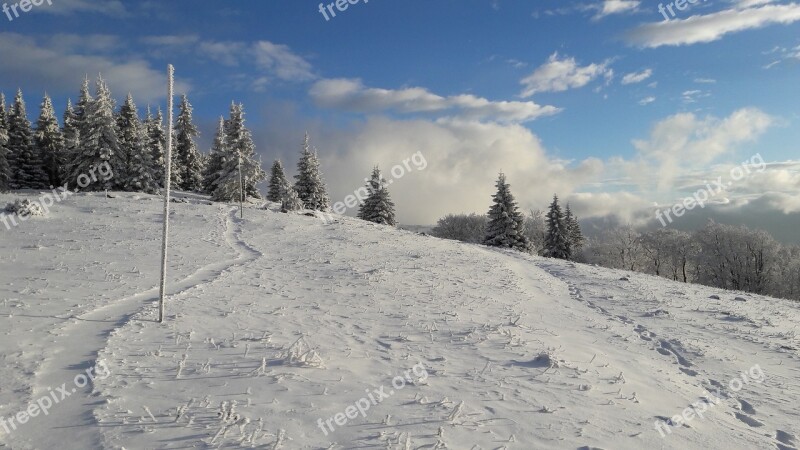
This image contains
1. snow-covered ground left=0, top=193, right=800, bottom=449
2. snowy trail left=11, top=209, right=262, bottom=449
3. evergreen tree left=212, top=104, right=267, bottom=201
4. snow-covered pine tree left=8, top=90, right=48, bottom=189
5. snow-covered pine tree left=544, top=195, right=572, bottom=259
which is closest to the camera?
snowy trail left=11, top=209, right=262, bottom=449

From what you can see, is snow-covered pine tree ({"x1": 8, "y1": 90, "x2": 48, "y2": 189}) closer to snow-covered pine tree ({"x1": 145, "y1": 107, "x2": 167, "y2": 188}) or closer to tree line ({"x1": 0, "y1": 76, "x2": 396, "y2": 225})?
tree line ({"x1": 0, "y1": 76, "x2": 396, "y2": 225})

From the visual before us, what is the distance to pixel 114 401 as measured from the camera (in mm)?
6312

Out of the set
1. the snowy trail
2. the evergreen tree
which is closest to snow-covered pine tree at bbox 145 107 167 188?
the evergreen tree

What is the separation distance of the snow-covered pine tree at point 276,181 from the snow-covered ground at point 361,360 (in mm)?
42864

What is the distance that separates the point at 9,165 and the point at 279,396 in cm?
6261

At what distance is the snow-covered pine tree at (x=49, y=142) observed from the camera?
5497 centimetres

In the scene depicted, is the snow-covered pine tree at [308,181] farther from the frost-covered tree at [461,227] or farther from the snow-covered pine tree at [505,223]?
the frost-covered tree at [461,227]

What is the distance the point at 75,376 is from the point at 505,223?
147ft

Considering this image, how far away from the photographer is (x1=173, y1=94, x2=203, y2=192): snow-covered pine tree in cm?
6075

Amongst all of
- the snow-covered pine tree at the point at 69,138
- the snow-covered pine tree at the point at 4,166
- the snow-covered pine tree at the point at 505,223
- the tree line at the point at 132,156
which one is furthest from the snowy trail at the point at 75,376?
the snow-covered pine tree at the point at 4,166

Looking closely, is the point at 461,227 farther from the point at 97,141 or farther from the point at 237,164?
the point at 97,141

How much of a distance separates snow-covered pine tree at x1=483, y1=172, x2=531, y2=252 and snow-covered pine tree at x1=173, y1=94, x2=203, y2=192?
44.4 m

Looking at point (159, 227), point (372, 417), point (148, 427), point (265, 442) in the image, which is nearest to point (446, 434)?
point (372, 417)

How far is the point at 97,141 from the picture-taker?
147ft
